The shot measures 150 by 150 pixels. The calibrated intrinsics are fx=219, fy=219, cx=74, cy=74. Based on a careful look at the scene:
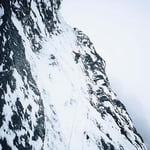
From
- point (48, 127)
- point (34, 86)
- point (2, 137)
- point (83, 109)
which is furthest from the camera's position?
point (83, 109)

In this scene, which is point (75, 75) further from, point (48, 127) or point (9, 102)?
point (9, 102)

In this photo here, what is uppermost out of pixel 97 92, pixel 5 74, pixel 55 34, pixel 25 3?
pixel 55 34

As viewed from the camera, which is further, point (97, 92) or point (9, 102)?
point (97, 92)

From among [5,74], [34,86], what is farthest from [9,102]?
[34,86]

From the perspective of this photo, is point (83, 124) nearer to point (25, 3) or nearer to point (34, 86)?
point (34, 86)

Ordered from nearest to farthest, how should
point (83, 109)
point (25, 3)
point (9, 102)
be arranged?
point (9, 102) → point (25, 3) → point (83, 109)

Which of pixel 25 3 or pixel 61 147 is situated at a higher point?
pixel 25 3
